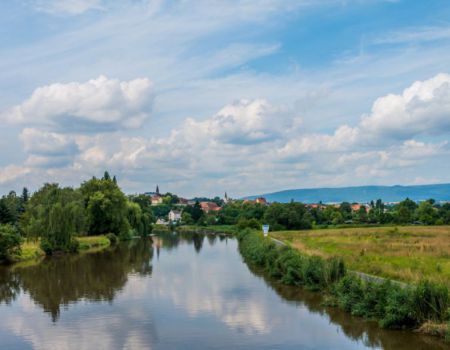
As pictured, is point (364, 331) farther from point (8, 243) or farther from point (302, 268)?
point (8, 243)

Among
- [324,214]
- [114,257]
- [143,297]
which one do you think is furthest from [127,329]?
[324,214]

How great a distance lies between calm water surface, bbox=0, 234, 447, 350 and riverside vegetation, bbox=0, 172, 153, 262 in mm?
11743

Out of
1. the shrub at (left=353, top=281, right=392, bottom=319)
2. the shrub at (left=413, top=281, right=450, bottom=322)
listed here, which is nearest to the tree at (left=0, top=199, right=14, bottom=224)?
the shrub at (left=353, top=281, right=392, bottom=319)

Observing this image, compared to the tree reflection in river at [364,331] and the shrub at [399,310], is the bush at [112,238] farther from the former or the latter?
the shrub at [399,310]

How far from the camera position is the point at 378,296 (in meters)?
20.8

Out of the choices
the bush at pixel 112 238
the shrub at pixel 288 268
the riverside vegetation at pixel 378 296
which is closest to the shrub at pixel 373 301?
the riverside vegetation at pixel 378 296

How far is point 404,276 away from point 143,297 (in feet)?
45.5

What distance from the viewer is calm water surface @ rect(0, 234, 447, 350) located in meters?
19.1

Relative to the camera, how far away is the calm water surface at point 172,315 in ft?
62.5

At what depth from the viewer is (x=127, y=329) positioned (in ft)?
69.7

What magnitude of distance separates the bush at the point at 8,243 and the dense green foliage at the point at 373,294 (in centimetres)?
2501

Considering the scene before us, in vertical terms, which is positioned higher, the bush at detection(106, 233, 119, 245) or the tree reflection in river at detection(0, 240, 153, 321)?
the bush at detection(106, 233, 119, 245)

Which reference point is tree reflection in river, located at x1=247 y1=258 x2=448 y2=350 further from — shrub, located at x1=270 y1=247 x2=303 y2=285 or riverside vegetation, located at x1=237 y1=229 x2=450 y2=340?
shrub, located at x1=270 y1=247 x2=303 y2=285

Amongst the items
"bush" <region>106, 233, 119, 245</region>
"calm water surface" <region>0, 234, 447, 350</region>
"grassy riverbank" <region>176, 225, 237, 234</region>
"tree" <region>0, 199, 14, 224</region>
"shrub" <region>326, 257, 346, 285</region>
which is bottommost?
"grassy riverbank" <region>176, 225, 237, 234</region>
